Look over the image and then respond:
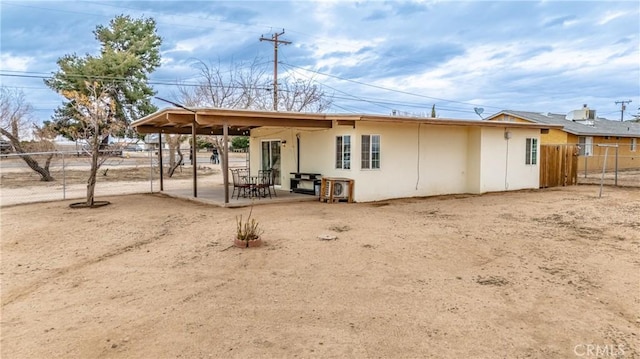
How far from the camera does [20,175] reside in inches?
867

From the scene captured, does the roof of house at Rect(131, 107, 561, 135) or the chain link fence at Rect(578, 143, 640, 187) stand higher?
the roof of house at Rect(131, 107, 561, 135)

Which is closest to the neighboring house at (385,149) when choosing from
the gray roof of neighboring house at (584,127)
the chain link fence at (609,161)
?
the gray roof of neighboring house at (584,127)

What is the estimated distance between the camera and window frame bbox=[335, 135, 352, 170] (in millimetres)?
12117

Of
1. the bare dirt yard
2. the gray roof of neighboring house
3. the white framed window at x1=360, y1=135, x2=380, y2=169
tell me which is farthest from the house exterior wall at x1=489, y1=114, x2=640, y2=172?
the bare dirt yard

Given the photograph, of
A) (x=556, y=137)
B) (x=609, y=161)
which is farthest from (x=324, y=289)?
(x=609, y=161)

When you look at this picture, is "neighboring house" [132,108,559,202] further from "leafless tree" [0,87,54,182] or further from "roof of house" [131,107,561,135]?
"leafless tree" [0,87,54,182]

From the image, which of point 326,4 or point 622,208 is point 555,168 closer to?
point 622,208

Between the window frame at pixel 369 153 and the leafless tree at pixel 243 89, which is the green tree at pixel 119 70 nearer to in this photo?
the leafless tree at pixel 243 89

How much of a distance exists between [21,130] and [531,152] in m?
24.1

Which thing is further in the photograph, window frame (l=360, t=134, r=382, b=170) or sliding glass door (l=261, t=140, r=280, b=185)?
sliding glass door (l=261, t=140, r=280, b=185)

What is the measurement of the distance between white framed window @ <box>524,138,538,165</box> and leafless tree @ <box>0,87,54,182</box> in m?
21.5

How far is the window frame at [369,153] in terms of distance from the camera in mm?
12110

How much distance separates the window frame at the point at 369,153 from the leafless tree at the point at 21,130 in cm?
1636

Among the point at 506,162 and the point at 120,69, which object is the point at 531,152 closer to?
the point at 506,162
